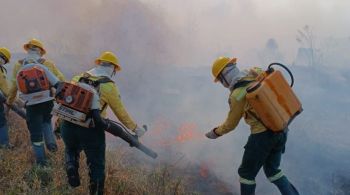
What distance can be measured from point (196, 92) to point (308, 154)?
7246 millimetres

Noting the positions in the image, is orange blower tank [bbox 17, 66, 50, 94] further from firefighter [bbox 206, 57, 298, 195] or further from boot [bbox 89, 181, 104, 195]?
firefighter [bbox 206, 57, 298, 195]

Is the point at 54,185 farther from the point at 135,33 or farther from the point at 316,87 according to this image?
the point at 135,33

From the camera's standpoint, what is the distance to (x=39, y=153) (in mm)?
6070

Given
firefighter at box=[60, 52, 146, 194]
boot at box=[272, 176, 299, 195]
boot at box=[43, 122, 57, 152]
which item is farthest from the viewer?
boot at box=[43, 122, 57, 152]

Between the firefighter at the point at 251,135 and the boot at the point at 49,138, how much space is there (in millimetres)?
3055

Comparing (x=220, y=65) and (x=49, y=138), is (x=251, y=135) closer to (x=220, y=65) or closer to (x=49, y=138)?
(x=220, y=65)

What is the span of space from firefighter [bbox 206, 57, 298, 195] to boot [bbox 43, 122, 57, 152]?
10.0 feet

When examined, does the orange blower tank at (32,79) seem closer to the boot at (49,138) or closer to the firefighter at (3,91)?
the boot at (49,138)

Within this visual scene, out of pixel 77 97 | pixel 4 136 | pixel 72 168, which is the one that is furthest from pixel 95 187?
pixel 4 136

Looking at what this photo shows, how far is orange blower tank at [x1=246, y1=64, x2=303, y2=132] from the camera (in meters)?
4.16

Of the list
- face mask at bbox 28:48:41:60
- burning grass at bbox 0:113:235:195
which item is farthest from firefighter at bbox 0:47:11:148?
face mask at bbox 28:48:41:60

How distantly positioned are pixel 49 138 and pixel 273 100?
3.95 m

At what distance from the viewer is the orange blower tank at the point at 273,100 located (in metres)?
4.16

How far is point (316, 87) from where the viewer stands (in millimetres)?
20375
